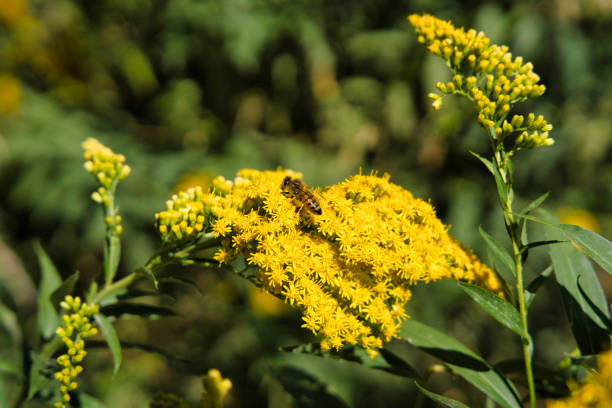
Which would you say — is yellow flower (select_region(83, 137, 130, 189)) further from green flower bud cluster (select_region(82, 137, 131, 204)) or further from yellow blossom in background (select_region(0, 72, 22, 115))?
yellow blossom in background (select_region(0, 72, 22, 115))

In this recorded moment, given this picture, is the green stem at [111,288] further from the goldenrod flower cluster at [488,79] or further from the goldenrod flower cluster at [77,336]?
the goldenrod flower cluster at [488,79]

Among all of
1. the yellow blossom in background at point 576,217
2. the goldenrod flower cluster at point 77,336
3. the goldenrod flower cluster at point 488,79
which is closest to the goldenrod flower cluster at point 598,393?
the goldenrod flower cluster at point 488,79

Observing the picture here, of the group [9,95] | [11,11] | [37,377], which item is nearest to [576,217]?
[37,377]

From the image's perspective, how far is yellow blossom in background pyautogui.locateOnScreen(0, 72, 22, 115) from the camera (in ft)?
16.6

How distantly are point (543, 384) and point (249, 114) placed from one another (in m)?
4.51

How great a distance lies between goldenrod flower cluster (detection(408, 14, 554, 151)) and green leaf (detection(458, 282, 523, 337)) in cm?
53

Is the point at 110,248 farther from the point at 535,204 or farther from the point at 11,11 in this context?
the point at 11,11

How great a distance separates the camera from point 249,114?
5.43 metres

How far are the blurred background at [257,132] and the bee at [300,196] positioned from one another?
2116 millimetres

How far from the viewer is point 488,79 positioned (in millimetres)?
1547

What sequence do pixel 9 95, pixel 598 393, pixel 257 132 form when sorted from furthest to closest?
pixel 257 132 < pixel 9 95 < pixel 598 393

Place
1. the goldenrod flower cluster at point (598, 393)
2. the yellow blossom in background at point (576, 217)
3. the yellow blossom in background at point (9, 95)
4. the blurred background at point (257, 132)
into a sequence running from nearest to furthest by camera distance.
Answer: the goldenrod flower cluster at point (598, 393)
the blurred background at point (257, 132)
the yellow blossom in background at point (576, 217)
the yellow blossom in background at point (9, 95)

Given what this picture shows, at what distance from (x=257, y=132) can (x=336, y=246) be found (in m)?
4.04

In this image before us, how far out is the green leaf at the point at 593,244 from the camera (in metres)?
1.38
